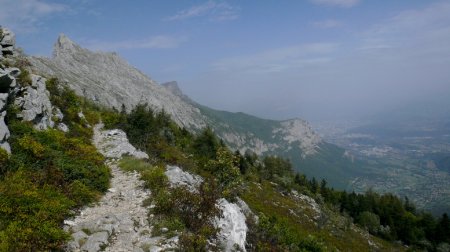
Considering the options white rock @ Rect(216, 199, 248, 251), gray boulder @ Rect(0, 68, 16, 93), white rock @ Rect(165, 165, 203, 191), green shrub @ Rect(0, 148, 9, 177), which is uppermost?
gray boulder @ Rect(0, 68, 16, 93)

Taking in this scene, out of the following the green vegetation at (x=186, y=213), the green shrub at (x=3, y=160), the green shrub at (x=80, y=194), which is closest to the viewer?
the green vegetation at (x=186, y=213)

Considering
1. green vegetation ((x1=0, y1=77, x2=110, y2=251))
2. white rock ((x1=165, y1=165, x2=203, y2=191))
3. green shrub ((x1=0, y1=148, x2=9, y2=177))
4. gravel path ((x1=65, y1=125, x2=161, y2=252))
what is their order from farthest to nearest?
white rock ((x1=165, y1=165, x2=203, y2=191)), green shrub ((x1=0, y1=148, x2=9, y2=177)), gravel path ((x1=65, y1=125, x2=161, y2=252)), green vegetation ((x1=0, y1=77, x2=110, y2=251))

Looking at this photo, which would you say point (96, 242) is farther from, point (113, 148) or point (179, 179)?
point (113, 148)

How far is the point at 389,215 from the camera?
3903 inches

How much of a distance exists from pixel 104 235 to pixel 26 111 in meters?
15.8

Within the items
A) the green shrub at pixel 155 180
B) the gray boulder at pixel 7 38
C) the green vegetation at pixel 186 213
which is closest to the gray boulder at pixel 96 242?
the green vegetation at pixel 186 213

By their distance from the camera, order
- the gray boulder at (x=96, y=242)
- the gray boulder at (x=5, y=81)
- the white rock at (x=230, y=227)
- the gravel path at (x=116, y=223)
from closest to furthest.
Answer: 1. the gray boulder at (x=96, y=242)
2. the gravel path at (x=116, y=223)
3. the white rock at (x=230, y=227)
4. the gray boulder at (x=5, y=81)

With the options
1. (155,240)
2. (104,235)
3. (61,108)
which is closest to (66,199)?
(104,235)

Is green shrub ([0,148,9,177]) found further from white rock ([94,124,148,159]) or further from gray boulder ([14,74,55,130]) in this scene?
white rock ([94,124,148,159])

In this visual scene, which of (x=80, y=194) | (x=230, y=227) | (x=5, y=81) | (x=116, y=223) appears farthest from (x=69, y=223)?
(x=5, y=81)

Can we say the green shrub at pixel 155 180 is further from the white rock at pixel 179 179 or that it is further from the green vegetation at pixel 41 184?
the green vegetation at pixel 41 184

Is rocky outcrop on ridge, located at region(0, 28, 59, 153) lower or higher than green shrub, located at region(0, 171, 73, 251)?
higher

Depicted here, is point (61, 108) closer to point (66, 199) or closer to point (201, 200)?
point (66, 199)

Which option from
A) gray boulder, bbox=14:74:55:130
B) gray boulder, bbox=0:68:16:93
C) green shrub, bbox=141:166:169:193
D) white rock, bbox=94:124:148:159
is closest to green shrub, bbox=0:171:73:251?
green shrub, bbox=141:166:169:193
